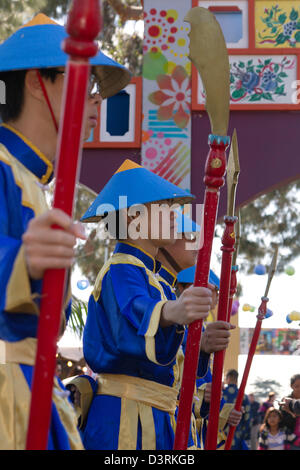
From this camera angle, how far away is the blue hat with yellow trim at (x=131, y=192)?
9.68 ft

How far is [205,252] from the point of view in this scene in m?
2.00

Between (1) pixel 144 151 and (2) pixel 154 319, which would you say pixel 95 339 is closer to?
(2) pixel 154 319

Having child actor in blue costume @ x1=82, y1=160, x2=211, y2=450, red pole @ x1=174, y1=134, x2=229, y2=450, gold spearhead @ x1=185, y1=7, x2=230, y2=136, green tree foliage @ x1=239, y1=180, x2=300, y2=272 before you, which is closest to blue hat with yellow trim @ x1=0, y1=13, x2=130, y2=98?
gold spearhead @ x1=185, y1=7, x2=230, y2=136

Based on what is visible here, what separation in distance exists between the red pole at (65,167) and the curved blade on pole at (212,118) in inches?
29.3

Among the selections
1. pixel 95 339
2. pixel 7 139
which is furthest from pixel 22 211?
pixel 95 339

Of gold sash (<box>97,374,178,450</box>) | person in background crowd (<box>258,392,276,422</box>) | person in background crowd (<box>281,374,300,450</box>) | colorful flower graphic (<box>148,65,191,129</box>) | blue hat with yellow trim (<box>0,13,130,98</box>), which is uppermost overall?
colorful flower graphic (<box>148,65,191,129</box>)

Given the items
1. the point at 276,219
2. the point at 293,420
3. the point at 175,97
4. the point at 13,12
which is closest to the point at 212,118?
the point at 175,97

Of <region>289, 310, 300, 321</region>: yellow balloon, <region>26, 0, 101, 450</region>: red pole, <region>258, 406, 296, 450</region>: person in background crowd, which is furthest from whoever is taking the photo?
<region>258, 406, 296, 450</region>: person in background crowd

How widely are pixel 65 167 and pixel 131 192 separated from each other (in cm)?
174

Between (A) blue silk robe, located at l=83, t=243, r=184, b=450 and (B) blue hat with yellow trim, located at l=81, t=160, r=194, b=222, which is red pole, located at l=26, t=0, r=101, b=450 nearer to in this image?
(A) blue silk robe, located at l=83, t=243, r=184, b=450

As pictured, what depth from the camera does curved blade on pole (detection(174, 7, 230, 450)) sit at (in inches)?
78.7

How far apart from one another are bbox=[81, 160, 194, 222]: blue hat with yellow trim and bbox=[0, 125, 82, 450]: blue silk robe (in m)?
1.16

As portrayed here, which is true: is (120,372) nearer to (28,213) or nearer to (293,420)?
(28,213)
